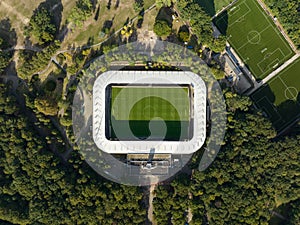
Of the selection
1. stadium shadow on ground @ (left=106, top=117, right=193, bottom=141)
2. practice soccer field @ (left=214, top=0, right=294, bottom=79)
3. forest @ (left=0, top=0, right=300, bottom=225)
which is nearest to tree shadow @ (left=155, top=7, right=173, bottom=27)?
forest @ (left=0, top=0, right=300, bottom=225)

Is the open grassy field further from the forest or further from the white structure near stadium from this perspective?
the forest

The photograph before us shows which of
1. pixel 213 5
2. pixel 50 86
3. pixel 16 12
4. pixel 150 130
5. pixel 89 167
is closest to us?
pixel 89 167

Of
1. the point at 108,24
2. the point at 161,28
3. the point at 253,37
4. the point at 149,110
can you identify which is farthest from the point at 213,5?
the point at 149,110

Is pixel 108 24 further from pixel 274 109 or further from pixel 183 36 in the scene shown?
pixel 274 109

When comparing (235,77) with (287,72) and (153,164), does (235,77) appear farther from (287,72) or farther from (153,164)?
(153,164)

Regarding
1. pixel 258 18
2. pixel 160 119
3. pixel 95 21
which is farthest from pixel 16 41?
pixel 258 18

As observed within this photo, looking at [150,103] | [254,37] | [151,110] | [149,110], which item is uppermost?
[254,37]
